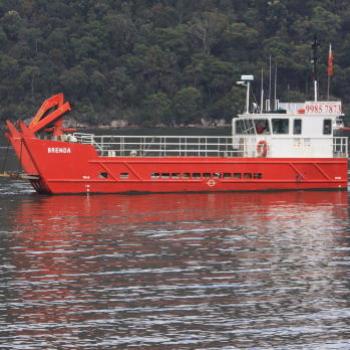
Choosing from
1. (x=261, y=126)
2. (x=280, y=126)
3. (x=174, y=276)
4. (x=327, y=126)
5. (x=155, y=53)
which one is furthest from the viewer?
(x=155, y=53)

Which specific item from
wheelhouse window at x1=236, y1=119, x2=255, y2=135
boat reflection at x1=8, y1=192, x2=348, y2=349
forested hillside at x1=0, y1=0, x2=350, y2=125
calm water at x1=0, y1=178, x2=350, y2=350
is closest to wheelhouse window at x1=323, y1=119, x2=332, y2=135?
wheelhouse window at x1=236, y1=119, x2=255, y2=135

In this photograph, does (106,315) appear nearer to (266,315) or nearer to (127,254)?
(266,315)

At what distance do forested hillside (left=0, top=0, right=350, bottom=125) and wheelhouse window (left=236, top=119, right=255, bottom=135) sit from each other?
96625mm

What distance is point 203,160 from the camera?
5453 cm

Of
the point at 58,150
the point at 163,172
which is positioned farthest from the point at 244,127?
the point at 58,150

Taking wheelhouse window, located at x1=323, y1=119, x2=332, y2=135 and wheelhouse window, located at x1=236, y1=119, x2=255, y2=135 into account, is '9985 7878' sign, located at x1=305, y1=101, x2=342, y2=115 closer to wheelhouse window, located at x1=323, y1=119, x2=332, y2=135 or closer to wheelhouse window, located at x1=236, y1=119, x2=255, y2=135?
wheelhouse window, located at x1=323, y1=119, x2=332, y2=135

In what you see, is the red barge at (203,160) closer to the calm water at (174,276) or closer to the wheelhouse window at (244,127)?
the wheelhouse window at (244,127)

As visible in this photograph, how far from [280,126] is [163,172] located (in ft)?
18.1

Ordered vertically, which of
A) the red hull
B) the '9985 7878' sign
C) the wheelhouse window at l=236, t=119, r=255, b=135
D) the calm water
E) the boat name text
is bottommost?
the calm water

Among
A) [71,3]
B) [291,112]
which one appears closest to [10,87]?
[71,3]

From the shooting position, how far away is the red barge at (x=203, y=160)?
53.5 metres

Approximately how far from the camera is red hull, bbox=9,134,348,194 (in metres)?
53.3

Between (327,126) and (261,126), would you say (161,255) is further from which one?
(327,126)

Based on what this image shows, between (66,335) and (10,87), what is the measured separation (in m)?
140
